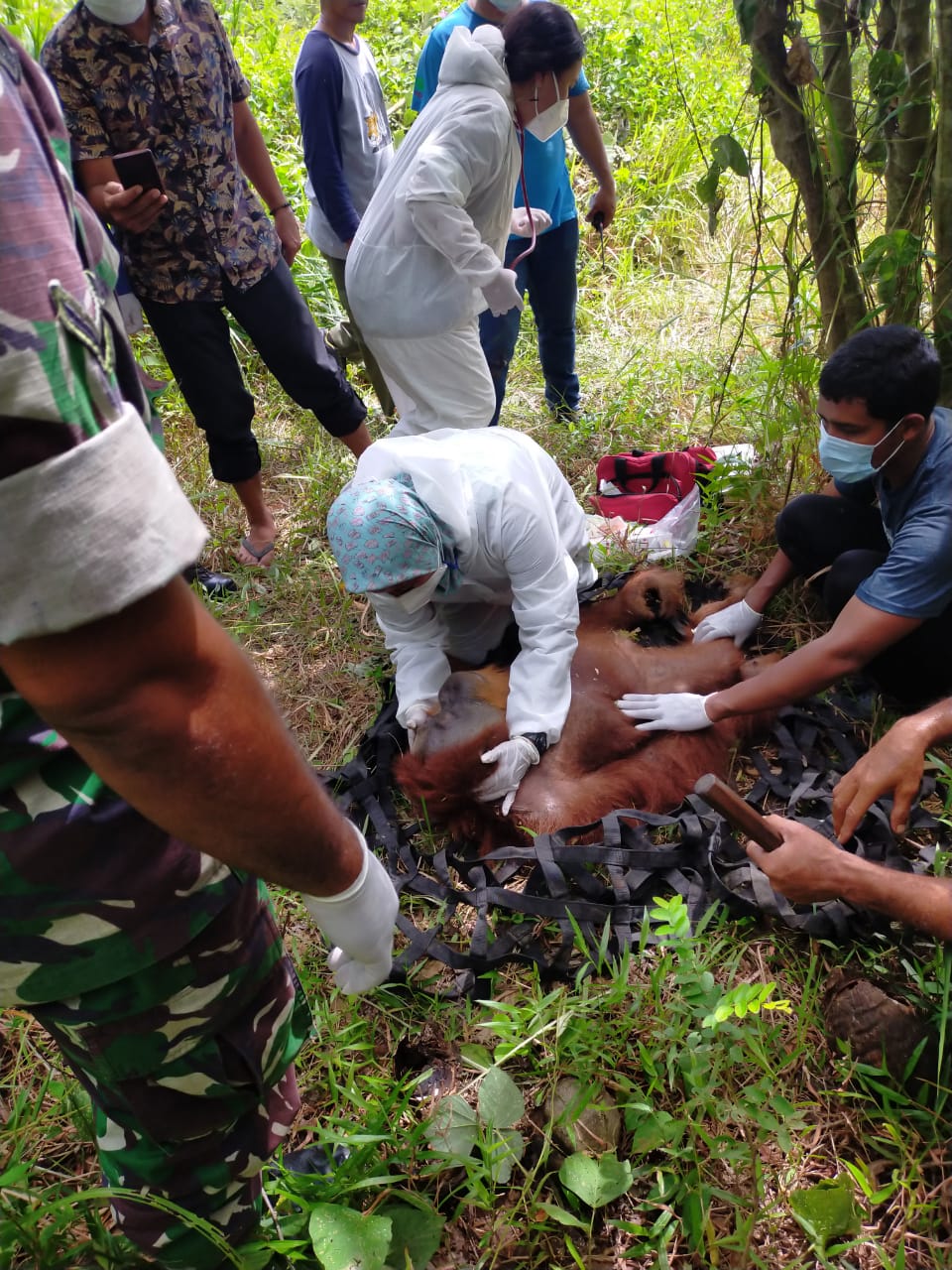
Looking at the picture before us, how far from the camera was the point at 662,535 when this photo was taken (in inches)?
133

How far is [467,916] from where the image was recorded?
230 centimetres

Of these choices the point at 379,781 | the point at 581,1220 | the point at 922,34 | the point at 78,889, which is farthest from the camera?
the point at 379,781

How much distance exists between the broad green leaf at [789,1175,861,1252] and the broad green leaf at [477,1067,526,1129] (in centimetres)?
54

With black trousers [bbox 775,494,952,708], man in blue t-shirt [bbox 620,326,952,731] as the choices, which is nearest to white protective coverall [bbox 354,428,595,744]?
man in blue t-shirt [bbox 620,326,952,731]

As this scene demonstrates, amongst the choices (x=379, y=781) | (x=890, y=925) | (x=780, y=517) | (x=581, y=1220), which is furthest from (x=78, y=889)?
(x=780, y=517)

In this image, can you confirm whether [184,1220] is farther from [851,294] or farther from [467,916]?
[851,294]

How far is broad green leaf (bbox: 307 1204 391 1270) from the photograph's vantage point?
1.46 m

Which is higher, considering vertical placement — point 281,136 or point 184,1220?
point 281,136

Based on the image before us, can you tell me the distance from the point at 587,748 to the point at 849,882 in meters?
0.98

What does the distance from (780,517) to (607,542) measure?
82cm

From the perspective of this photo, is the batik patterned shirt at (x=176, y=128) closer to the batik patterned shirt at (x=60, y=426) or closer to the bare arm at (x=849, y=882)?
the batik patterned shirt at (x=60, y=426)

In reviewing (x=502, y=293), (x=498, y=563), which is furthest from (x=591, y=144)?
(x=498, y=563)

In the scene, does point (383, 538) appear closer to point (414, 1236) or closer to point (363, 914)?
point (363, 914)

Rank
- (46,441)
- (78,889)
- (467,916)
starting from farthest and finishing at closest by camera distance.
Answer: (467,916) → (78,889) → (46,441)
